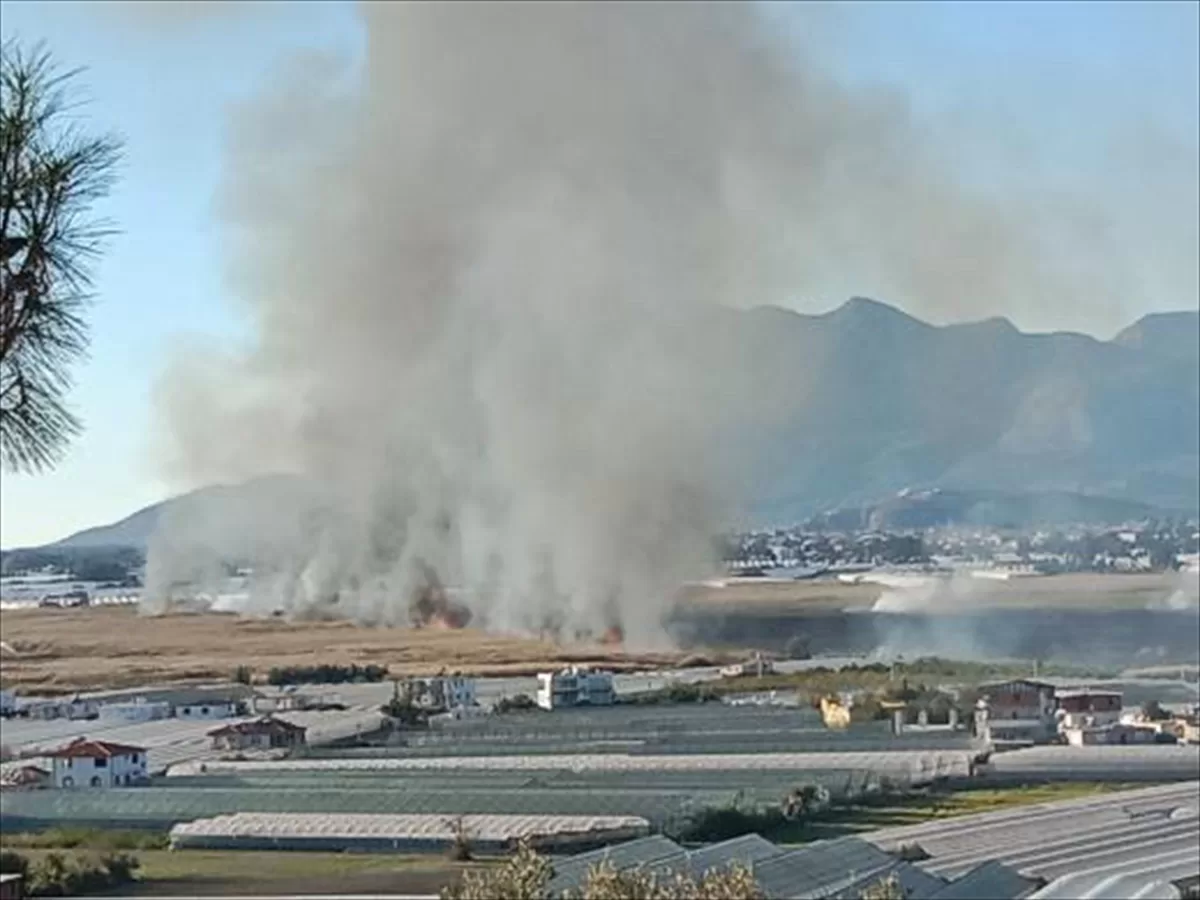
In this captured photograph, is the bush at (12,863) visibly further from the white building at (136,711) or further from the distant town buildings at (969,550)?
the distant town buildings at (969,550)

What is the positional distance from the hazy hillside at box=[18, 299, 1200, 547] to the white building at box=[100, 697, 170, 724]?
57.6 feet

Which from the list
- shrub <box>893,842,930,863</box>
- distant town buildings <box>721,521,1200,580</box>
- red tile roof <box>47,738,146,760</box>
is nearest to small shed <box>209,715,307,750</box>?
red tile roof <box>47,738,146,760</box>

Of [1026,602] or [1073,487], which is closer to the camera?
[1026,602]

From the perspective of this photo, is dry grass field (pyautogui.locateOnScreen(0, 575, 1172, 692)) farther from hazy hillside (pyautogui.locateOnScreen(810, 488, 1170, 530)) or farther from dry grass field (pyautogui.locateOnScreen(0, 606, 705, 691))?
hazy hillside (pyautogui.locateOnScreen(810, 488, 1170, 530))

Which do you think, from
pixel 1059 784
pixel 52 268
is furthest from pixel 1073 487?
pixel 52 268

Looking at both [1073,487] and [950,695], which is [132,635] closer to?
[950,695]

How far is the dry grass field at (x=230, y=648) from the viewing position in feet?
69.2

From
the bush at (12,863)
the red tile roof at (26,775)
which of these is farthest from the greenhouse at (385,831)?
the red tile roof at (26,775)

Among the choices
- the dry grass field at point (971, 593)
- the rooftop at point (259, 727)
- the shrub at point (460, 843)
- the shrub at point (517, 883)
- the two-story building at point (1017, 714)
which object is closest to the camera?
the shrub at point (517, 883)

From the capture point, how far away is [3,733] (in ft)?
58.5

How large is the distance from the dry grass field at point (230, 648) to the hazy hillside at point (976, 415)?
12.7m

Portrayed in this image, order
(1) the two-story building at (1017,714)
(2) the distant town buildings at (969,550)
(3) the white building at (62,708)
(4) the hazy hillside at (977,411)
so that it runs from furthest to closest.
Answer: (4) the hazy hillside at (977,411) → (2) the distant town buildings at (969,550) → (3) the white building at (62,708) → (1) the two-story building at (1017,714)

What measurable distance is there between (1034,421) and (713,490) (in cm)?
3078

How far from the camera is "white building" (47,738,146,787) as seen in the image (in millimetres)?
14930
